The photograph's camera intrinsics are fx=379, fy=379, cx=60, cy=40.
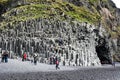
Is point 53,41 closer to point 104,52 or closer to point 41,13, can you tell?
point 41,13

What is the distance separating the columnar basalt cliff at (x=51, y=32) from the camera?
103 m

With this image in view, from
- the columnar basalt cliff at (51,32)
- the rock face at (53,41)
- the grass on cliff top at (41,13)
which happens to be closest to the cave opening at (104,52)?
the columnar basalt cliff at (51,32)

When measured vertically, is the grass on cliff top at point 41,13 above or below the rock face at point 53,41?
above

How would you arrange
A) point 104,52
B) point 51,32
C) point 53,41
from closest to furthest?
point 53,41, point 51,32, point 104,52

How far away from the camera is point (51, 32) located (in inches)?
4491

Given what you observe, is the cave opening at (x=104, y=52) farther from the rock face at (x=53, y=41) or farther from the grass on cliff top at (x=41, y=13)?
the rock face at (x=53, y=41)

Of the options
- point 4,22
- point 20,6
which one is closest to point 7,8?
point 20,6

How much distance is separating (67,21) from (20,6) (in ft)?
63.8

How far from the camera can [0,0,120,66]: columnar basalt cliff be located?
4073 inches

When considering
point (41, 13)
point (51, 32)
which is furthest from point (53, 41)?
point (41, 13)

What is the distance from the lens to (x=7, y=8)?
14050 cm

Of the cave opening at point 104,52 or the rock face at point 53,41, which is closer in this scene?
the rock face at point 53,41

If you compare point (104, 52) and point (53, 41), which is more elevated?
point (53, 41)

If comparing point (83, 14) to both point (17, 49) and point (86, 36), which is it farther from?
Result: point (17, 49)
